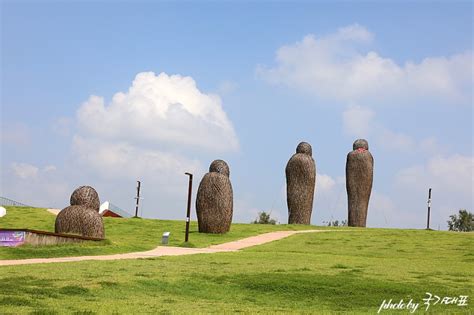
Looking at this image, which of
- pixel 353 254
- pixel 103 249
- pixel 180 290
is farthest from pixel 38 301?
pixel 353 254

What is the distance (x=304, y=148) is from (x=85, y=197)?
1633cm

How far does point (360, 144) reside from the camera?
38.4 m

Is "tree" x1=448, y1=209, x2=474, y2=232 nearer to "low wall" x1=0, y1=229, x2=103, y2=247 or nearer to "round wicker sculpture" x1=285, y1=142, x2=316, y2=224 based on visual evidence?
"round wicker sculpture" x1=285, y1=142, x2=316, y2=224

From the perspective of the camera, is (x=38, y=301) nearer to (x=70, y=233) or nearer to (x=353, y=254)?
(x=70, y=233)

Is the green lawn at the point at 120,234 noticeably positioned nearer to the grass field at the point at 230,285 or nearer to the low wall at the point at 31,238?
the low wall at the point at 31,238

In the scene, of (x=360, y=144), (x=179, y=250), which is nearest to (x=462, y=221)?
(x=360, y=144)

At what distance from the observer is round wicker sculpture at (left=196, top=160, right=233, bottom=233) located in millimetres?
28547

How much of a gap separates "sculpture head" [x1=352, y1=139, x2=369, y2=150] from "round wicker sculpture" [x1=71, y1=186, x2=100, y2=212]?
19155mm

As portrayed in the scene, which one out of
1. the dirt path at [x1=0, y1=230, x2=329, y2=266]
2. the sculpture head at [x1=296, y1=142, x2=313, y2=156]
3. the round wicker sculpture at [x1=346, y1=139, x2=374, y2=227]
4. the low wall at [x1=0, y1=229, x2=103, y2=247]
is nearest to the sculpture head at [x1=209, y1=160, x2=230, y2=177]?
the dirt path at [x1=0, y1=230, x2=329, y2=266]

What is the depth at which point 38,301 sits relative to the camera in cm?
1058

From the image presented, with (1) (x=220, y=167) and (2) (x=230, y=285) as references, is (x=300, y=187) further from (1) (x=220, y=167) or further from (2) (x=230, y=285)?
(2) (x=230, y=285)

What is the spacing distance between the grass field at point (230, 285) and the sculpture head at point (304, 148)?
18.3m

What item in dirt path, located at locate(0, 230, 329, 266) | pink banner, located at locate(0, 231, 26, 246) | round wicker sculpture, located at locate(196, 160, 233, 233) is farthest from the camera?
round wicker sculpture, located at locate(196, 160, 233, 233)

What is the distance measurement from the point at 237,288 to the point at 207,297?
1.01m
